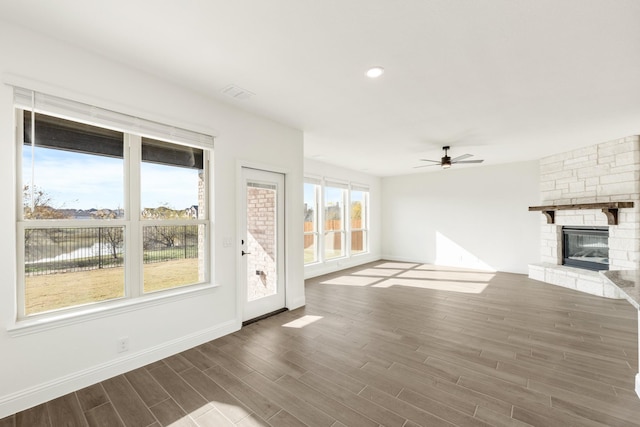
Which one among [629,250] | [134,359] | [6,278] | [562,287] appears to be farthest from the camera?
[562,287]

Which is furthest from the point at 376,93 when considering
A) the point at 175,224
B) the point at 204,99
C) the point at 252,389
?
the point at 252,389

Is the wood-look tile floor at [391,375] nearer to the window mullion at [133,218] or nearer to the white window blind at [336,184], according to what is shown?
the window mullion at [133,218]

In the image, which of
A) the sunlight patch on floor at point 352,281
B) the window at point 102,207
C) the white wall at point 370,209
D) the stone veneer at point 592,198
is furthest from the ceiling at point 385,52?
the sunlight patch on floor at point 352,281

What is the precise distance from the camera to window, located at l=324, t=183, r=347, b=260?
7.25 metres

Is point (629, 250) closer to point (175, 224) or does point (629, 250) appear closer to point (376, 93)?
point (376, 93)

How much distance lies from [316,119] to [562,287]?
18.6 feet

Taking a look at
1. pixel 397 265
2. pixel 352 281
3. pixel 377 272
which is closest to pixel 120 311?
pixel 352 281

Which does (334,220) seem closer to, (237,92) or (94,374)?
(237,92)

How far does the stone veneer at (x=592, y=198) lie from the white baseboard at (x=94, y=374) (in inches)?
251

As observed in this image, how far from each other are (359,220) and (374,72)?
6097mm

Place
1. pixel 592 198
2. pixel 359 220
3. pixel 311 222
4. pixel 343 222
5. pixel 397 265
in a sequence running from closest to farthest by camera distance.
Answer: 1. pixel 592 198
2. pixel 311 222
3. pixel 343 222
4. pixel 397 265
5. pixel 359 220

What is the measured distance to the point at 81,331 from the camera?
2.33m

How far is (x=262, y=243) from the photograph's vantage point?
399 cm

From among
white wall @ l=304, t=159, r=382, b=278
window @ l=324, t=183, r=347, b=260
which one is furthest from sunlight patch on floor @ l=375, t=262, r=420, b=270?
window @ l=324, t=183, r=347, b=260
